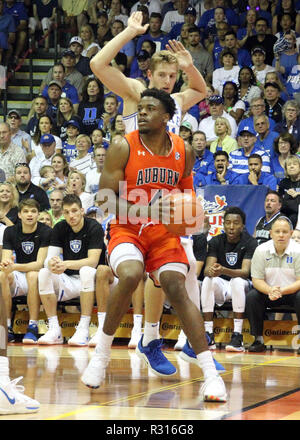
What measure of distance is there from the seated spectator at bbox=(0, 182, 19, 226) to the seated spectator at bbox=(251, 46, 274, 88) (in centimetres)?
482

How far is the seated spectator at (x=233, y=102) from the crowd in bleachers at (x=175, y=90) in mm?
16

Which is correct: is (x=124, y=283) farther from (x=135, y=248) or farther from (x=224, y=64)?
(x=224, y=64)

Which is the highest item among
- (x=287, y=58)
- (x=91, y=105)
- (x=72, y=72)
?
(x=72, y=72)

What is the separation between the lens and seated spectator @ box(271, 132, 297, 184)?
11047 millimetres

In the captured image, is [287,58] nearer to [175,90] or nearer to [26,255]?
[175,90]

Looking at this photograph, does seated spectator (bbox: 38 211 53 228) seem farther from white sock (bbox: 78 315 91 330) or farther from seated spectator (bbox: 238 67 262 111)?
seated spectator (bbox: 238 67 262 111)

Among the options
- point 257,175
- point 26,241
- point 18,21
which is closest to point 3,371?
point 26,241

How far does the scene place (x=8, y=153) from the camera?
13.2 m

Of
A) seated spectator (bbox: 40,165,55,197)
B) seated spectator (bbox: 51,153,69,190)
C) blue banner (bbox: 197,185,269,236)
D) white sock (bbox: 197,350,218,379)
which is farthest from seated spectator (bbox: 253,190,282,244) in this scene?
white sock (bbox: 197,350,218,379)

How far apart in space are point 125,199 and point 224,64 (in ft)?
29.0

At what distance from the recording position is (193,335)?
5.19 m

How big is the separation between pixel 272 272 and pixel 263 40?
623cm
